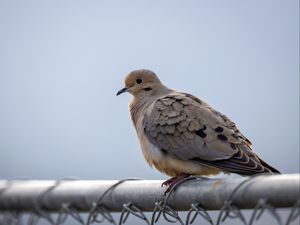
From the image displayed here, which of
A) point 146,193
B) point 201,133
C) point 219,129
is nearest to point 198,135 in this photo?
point 201,133

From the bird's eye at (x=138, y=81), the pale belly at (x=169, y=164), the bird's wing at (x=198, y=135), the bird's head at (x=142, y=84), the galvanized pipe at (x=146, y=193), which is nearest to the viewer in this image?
the galvanized pipe at (x=146, y=193)

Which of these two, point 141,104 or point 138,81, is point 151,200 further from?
point 138,81

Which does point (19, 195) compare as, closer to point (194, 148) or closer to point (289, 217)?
point (194, 148)

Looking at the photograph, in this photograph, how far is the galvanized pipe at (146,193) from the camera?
3408mm

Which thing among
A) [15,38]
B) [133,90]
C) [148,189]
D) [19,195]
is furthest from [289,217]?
[15,38]

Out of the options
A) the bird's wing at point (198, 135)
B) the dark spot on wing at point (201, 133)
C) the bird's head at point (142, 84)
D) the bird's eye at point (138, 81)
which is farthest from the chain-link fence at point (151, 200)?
the bird's eye at point (138, 81)

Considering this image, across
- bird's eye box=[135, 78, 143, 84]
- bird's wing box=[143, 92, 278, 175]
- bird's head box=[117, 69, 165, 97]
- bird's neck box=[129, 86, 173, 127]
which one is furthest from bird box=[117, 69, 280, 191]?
bird's eye box=[135, 78, 143, 84]

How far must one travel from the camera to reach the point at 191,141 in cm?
557

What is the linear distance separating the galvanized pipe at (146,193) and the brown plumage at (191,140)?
1021mm

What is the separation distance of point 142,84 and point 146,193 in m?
2.98

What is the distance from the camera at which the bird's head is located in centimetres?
702

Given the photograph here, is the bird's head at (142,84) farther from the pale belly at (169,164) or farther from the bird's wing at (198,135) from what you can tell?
the pale belly at (169,164)

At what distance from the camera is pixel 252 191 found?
3521mm

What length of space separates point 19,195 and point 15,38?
12534 cm
